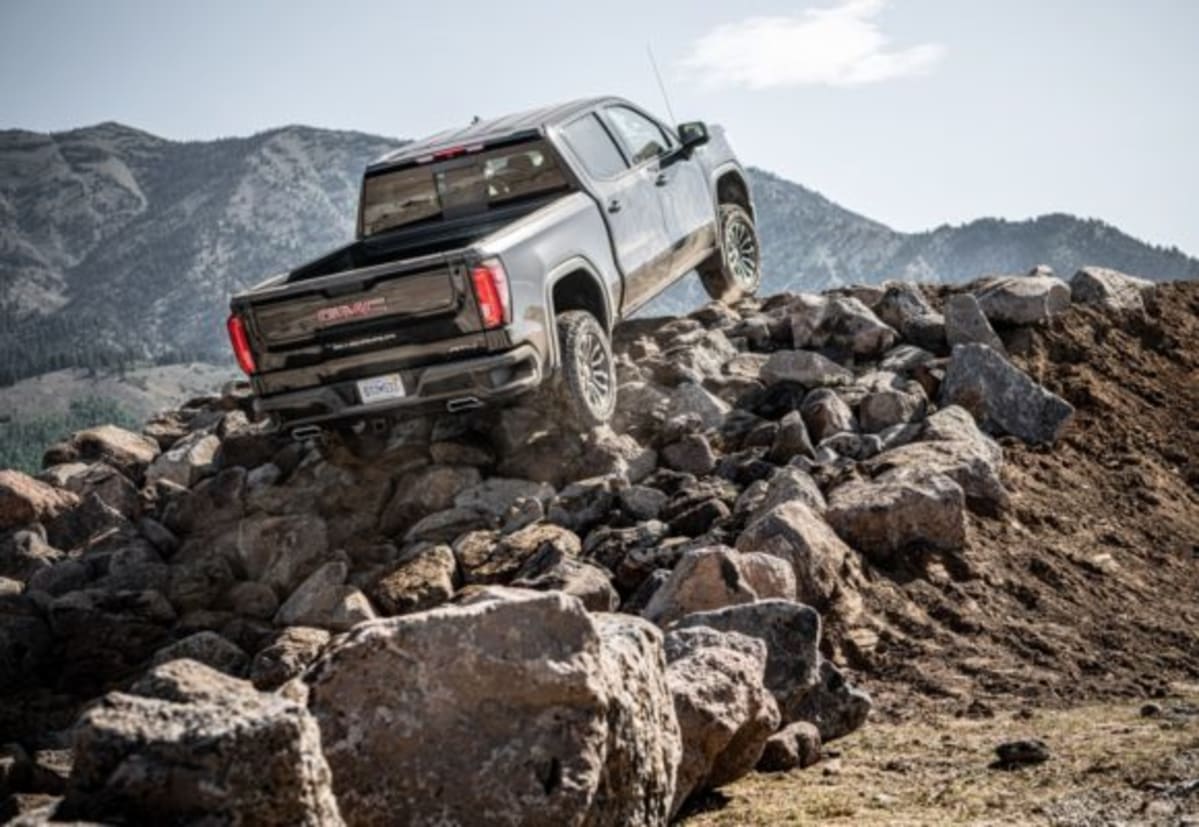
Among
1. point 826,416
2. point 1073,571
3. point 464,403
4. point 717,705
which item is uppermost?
point 464,403

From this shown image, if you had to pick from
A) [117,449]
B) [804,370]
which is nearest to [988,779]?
[804,370]

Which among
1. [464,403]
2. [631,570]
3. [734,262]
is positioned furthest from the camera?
[734,262]

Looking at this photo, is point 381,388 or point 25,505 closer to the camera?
point 381,388

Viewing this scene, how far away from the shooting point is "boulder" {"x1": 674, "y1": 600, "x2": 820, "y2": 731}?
453 centimetres

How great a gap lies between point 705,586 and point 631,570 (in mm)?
954

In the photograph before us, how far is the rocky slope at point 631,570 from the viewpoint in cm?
281

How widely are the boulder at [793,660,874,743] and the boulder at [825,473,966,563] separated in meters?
1.65

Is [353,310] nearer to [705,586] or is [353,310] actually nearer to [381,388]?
[381,388]

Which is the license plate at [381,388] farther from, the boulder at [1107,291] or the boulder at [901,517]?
the boulder at [1107,291]

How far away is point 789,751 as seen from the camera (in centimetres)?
425

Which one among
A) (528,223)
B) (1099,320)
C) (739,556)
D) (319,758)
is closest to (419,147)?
(528,223)

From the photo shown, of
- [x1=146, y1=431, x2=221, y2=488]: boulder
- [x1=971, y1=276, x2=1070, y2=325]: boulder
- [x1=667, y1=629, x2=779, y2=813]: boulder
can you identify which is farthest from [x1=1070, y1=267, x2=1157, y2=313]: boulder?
[x1=146, y1=431, x2=221, y2=488]: boulder

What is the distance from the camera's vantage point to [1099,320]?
32.9 feet

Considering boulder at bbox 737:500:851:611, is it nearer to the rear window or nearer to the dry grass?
the dry grass
